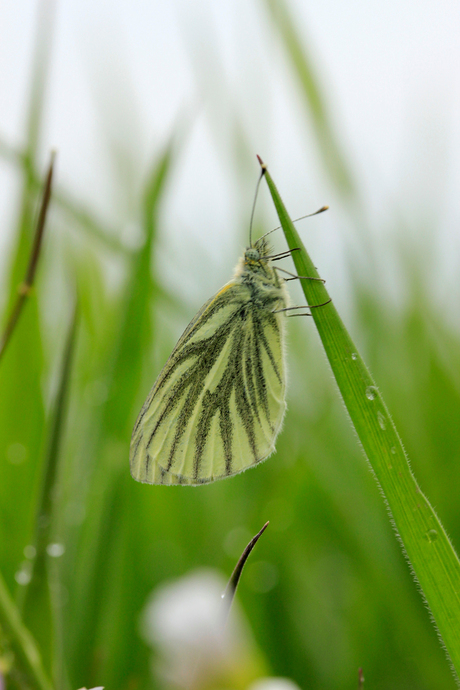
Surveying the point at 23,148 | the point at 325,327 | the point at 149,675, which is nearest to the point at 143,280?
the point at 23,148

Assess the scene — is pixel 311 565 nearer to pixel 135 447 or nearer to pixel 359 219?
pixel 135 447

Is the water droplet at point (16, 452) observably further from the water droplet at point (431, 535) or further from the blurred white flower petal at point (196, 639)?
the water droplet at point (431, 535)

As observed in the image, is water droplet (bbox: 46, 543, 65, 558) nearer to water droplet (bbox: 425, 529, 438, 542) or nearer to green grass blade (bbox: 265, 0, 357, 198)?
water droplet (bbox: 425, 529, 438, 542)

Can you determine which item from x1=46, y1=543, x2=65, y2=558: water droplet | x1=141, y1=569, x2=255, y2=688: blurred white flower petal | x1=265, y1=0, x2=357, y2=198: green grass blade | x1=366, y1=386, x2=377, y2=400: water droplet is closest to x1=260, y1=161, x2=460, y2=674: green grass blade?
x1=366, y1=386, x2=377, y2=400: water droplet

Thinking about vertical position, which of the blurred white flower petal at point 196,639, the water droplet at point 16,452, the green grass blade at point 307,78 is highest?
the green grass blade at point 307,78

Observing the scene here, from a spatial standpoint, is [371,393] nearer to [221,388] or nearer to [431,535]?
[431,535]

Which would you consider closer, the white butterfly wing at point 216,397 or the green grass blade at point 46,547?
the green grass blade at point 46,547

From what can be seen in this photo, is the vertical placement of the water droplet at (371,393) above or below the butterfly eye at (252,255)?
below

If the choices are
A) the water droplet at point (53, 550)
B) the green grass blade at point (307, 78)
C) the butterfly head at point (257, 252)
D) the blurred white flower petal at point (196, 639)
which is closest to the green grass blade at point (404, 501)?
the blurred white flower petal at point (196, 639)
